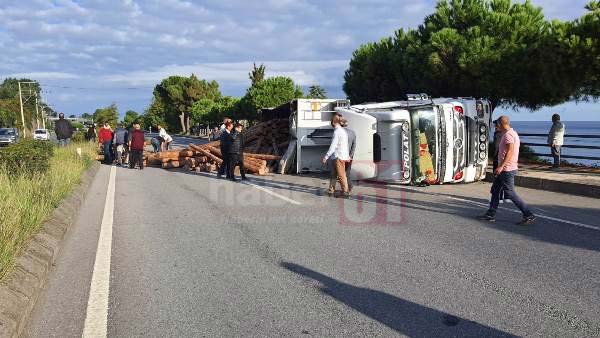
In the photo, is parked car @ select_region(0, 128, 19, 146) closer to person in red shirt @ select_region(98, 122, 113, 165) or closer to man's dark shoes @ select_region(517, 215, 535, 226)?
person in red shirt @ select_region(98, 122, 113, 165)

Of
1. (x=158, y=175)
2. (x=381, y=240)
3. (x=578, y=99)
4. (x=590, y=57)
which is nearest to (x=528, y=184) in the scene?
(x=590, y=57)

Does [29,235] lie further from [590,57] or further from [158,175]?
[590,57]

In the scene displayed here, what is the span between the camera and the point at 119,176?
1630 centimetres

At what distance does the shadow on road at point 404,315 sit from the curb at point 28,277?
247 centimetres

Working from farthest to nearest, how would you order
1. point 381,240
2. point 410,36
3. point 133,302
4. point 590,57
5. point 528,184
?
point 410,36
point 590,57
point 528,184
point 381,240
point 133,302

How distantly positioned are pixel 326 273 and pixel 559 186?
8791 mm

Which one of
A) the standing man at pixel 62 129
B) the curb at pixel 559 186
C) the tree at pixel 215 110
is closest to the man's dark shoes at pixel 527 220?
the curb at pixel 559 186

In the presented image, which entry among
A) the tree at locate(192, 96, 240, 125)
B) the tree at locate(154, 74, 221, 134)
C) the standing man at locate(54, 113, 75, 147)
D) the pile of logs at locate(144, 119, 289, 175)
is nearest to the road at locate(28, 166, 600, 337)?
the pile of logs at locate(144, 119, 289, 175)

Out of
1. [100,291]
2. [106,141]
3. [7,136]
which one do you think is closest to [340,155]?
[100,291]

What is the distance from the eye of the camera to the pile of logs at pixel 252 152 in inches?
674

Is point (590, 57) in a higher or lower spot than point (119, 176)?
higher

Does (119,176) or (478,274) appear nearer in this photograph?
(478,274)

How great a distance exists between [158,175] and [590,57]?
42.1ft

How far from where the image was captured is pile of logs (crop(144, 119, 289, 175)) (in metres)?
17.1
